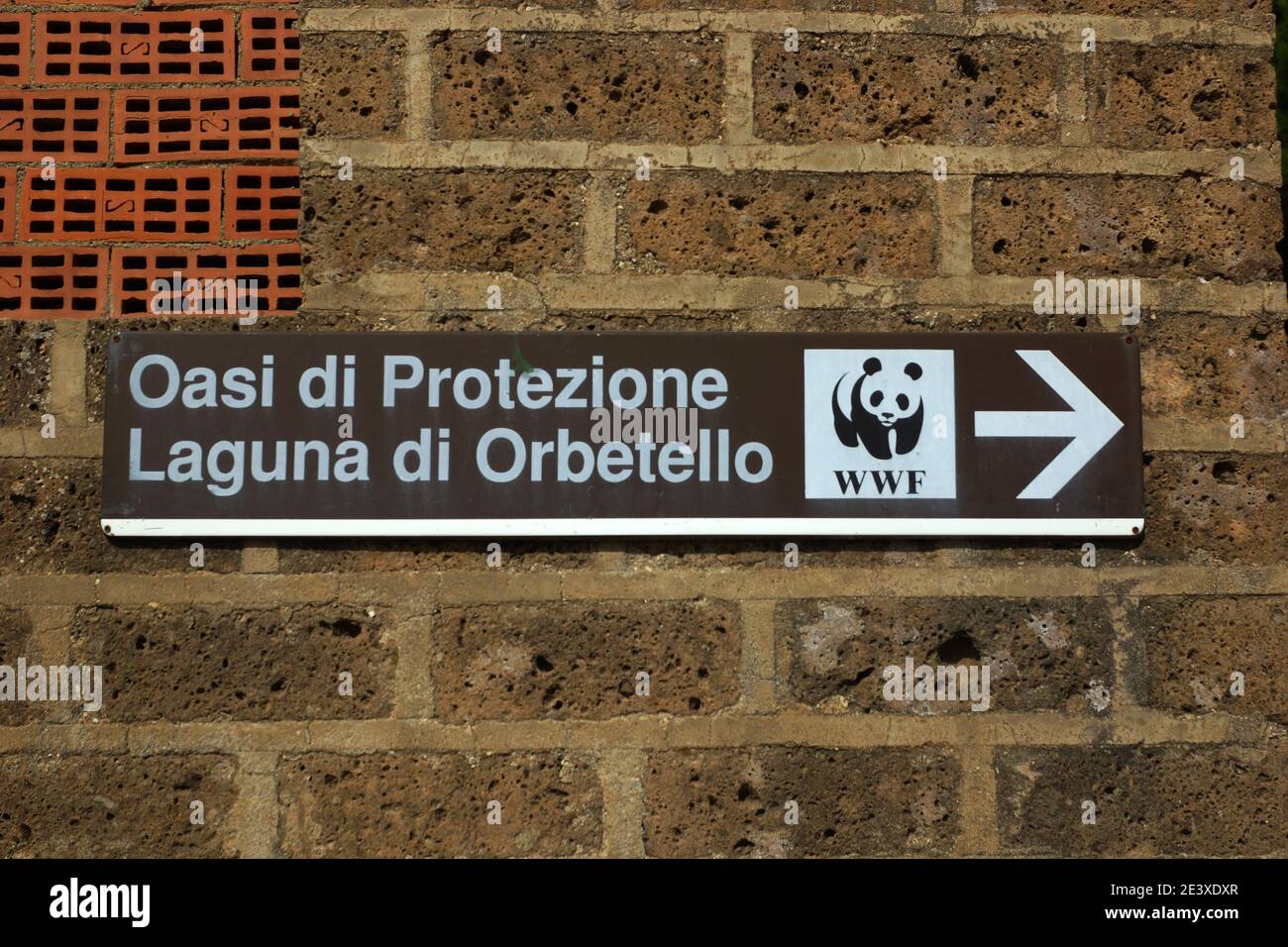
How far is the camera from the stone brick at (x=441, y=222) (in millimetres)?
3363

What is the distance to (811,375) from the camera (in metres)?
3.29

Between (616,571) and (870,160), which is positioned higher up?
(870,160)

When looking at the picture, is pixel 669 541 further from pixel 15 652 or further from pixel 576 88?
pixel 15 652

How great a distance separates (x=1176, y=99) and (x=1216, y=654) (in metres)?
1.63

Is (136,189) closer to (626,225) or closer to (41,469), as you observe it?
(41,469)

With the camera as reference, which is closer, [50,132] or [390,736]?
[390,736]

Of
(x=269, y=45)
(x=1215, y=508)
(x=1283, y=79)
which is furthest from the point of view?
(x=1283, y=79)

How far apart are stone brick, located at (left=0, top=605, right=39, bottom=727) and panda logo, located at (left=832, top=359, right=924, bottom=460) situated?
2.35m

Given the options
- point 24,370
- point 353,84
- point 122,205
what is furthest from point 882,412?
point 24,370

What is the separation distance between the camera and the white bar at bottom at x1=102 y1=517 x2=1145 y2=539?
324cm

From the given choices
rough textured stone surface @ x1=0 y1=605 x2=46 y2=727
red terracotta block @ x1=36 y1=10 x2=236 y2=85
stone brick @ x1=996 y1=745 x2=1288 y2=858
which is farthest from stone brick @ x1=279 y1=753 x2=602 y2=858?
red terracotta block @ x1=36 y1=10 x2=236 y2=85

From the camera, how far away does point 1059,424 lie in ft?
10.8

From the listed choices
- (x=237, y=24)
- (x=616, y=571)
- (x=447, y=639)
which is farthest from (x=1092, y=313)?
(x=237, y=24)

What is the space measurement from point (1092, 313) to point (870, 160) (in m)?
0.79
